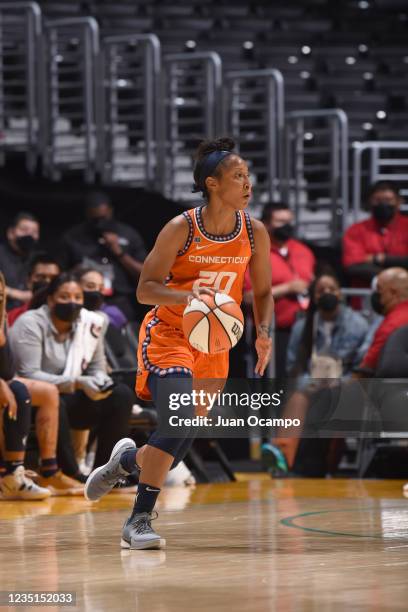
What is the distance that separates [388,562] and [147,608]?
1.44m

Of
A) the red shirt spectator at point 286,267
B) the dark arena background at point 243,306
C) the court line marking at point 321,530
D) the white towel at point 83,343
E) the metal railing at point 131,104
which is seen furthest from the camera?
the metal railing at point 131,104

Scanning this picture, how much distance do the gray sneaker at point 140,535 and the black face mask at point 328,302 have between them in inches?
207

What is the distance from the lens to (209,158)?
5758 millimetres

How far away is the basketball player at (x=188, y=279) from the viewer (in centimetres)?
556

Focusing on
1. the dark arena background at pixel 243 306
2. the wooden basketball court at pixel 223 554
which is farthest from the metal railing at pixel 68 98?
the wooden basketball court at pixel 223 554

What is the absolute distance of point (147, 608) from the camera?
406cm

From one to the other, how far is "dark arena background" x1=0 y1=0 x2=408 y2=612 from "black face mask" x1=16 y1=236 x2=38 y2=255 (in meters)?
0.02

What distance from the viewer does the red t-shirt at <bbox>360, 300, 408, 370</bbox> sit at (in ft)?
32.3

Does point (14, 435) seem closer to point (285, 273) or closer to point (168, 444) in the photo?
point (168, 444)

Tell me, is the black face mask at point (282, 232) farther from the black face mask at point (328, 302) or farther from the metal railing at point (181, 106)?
the metal railing at point (181, 106)

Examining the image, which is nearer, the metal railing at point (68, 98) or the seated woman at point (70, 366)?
the seated woman at point (70, 366)

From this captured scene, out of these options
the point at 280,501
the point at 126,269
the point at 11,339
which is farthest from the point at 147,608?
the point at 126,269

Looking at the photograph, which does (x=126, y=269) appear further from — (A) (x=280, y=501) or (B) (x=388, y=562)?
(B) (x=388, y=562)

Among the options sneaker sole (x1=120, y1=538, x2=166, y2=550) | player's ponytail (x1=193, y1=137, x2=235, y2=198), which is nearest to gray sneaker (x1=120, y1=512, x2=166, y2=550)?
sneaker sole (x1=120, y1=538, x2=166, y2=550)
